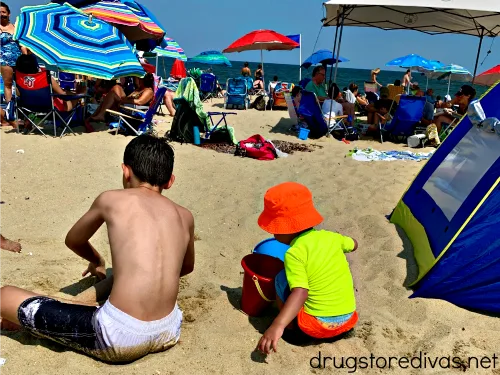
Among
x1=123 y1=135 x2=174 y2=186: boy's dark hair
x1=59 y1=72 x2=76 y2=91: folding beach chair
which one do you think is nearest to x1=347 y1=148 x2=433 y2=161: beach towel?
x1=123 y1=135 x2=174 y2=186: boy's dark hair

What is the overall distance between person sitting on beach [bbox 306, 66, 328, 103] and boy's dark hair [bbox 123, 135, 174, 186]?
755cm

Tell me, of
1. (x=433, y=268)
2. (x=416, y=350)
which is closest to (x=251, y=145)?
(x=433, y=268)

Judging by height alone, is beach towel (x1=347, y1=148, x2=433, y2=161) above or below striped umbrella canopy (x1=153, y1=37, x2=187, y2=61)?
below

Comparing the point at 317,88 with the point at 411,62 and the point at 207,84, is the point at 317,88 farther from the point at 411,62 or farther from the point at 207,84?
the point at 411,62

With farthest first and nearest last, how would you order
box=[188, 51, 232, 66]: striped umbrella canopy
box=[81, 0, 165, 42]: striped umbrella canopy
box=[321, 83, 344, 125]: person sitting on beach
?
1. box=[188, 51, 232, 66]: striped umbrella canopy
2. box=[321, 83, 344, 125]: person sitting on beach
3. box=[81, 0, 165, 42]: striped umbrella canopy

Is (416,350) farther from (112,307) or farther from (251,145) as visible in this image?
(251,145)

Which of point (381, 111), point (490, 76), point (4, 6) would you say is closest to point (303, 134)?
point (381, 111)

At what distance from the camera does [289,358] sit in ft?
7.95

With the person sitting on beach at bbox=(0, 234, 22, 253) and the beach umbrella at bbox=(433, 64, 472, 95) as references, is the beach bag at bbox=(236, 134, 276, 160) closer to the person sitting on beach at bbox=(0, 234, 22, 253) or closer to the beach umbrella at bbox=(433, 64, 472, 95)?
the person sitting on beach at bbox=(0, 234, 22, 253)

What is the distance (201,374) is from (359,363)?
90 centimetres

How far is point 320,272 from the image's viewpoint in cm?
234

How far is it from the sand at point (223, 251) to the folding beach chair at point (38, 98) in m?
0.38

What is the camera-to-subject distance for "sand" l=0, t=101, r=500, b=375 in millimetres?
2371

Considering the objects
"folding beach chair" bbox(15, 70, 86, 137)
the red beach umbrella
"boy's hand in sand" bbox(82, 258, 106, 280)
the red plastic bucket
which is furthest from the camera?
the red beach umbrella
